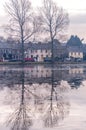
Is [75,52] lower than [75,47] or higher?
lower

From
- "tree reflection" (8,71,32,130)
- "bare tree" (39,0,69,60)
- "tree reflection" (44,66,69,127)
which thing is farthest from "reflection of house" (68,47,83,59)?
"tree reflection" (8,71,32,130)

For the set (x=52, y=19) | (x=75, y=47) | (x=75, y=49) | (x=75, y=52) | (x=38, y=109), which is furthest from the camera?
(x=75, y=47)

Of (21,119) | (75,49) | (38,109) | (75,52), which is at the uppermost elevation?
(21,119)

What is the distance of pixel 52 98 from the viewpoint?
15445 millimetres

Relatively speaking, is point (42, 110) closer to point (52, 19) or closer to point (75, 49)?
point (52, 19)

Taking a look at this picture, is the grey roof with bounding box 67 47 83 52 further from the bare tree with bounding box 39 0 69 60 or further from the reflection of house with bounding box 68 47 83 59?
the bare tree with bounding box 39 0 69 60

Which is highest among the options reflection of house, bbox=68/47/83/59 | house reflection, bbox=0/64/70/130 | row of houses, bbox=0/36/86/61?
house reflection, bbox=0/64/70/130

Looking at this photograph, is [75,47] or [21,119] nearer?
[21,119]

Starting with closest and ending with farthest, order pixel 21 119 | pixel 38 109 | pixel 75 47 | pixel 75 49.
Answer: pixel 21 119 < pixel 38 109 < pixel 75 49 < pixel 75 47

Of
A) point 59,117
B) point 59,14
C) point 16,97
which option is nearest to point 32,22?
point 59,14

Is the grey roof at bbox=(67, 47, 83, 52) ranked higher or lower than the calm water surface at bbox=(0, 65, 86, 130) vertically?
lower

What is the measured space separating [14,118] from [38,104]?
3024 millimetres

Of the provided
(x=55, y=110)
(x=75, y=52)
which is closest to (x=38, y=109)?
(x=55, y=110)

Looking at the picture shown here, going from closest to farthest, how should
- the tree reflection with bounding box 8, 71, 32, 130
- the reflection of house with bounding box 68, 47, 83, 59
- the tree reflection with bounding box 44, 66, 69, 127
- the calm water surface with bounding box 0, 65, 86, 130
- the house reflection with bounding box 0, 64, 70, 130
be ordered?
the tree reflection with bounding box 8, 71, 32, 130 → the calm water surface with bounding box 0, 65, 86, 130 → the house reflection with bounding box 0, 64, 70, 130 → the tree reflection with bounding box 44, 66, 69, 127 → the reflection of house with bounding box 68, 47, 83, 59
